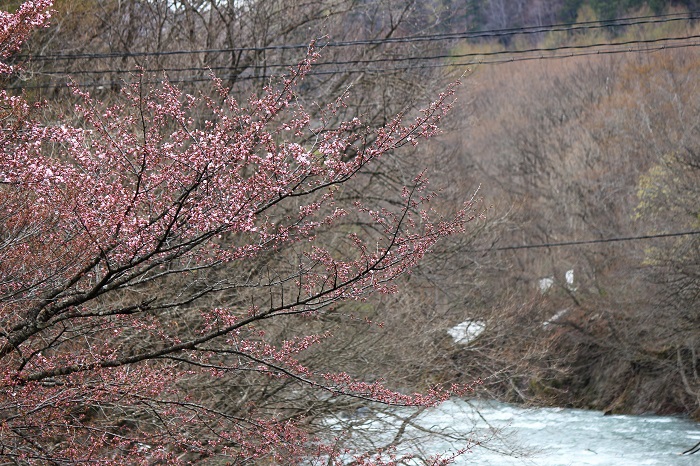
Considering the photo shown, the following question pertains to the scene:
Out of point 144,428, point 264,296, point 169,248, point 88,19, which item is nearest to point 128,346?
point 144,428

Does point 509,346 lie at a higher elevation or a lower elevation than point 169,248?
lower

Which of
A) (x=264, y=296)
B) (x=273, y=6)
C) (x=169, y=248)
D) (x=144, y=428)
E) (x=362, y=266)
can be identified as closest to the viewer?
(x=169, y=248)

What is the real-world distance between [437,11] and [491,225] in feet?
13.4

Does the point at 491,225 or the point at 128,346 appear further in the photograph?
the point at 491,225

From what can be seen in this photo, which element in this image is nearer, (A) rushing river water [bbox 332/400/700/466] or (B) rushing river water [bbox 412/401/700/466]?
(A) rushing river water [bbox 332/400/700/466]

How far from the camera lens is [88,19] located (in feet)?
56.3

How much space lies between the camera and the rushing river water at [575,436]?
1786 centimetres

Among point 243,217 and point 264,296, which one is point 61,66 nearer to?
point 264,296

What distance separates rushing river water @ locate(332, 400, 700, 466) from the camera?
703 inches

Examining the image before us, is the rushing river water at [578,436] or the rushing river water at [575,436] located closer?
the rushing river water at [575,436]

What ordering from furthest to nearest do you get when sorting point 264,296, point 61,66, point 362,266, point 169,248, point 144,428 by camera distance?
point 61,66
point 264,296
point 144,428
point 362,266
point 169,248

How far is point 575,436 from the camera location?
21.0 metres

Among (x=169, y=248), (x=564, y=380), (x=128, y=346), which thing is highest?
(x=169, y=248)

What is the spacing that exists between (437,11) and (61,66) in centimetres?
681
